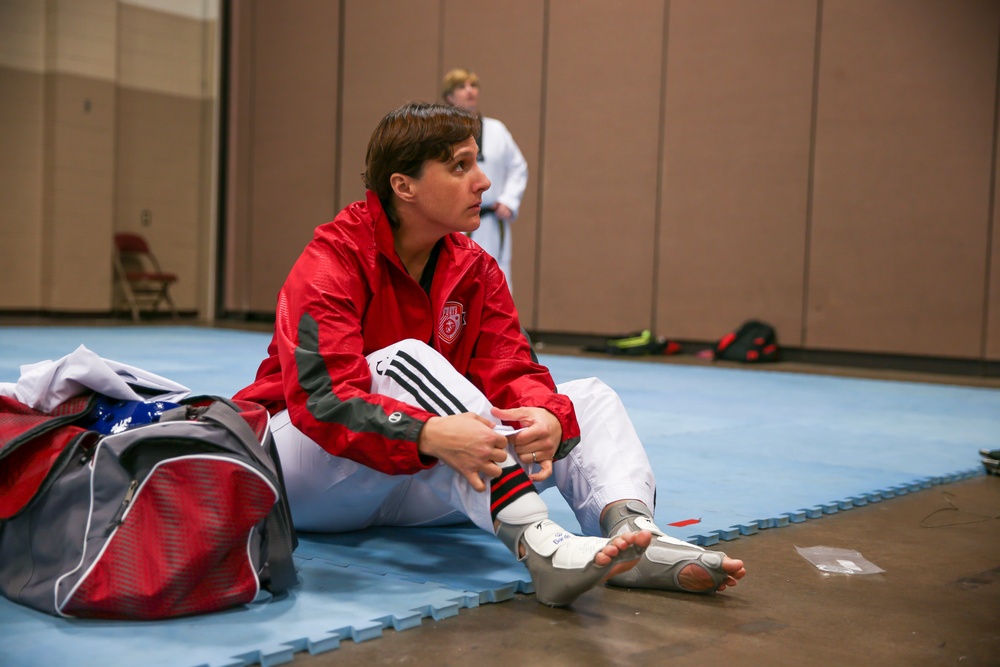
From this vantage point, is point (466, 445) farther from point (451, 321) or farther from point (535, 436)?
point (451, 321)

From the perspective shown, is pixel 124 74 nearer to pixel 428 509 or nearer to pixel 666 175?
pixel 666 175

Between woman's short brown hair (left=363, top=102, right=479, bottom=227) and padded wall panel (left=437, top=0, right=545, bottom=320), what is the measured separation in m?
7.57

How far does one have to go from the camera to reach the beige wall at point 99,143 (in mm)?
10797

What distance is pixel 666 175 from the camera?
8.93m

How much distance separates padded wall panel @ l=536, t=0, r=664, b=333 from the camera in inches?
356

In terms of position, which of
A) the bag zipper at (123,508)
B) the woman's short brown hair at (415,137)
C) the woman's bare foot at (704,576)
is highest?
the woman's short brown hair at (415,137)

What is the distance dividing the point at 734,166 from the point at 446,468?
7.29 m

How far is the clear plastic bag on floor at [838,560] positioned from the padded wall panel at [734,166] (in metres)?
6.26

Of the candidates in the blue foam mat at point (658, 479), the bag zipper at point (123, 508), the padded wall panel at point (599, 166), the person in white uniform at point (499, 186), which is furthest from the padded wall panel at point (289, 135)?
the bag zipper at point (123, 508)

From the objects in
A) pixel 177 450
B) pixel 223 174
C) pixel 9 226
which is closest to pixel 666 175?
pixel 223 174

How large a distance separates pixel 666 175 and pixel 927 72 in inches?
89.0


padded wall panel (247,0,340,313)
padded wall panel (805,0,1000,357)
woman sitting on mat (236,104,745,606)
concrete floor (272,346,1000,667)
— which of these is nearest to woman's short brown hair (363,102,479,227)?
woman sitting on mat (236,104,745,606)

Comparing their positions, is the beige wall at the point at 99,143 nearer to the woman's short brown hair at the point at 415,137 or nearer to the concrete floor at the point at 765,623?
the woman's short brown hair at the point at 415,137

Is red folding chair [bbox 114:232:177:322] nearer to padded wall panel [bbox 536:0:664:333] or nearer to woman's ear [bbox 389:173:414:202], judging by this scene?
padded wall panel [bbox 536:0:664:333]
